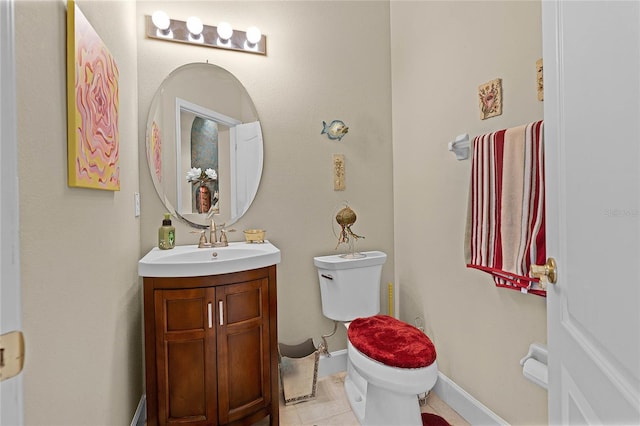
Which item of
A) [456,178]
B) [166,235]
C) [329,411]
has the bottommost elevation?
[329,411]

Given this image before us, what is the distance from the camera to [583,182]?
1.89ft

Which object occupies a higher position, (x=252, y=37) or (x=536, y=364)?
(x=252, y=37)

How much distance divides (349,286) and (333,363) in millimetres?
615

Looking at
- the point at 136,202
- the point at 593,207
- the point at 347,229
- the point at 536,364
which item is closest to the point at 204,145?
the point at 136,202

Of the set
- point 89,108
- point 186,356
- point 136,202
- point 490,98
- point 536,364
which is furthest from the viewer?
point 136,202

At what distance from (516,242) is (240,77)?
5.77 ft

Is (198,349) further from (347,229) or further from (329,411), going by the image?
(347,229)

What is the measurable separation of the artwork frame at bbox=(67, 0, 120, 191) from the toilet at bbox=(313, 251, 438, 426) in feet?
4.14

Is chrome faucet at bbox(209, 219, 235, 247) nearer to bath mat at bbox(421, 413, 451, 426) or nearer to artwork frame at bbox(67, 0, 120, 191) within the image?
artwork frame at bbox(67, 0, 120, 191)

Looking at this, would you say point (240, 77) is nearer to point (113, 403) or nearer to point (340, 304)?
point (340, 304)

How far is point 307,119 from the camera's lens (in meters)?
2.15

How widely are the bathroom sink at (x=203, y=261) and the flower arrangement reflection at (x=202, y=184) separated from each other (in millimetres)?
250

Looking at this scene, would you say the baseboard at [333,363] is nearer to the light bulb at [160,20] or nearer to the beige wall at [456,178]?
the beige wall at [456,178]

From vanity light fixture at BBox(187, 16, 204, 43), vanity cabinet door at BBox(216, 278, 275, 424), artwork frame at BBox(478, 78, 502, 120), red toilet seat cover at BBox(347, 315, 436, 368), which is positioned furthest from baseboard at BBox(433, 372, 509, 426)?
vanity light fixture at BBox(187, 16, 204, 43)
